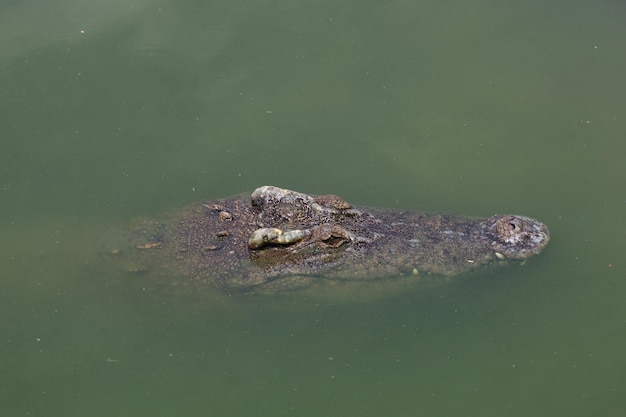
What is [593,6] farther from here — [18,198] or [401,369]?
[18,198]

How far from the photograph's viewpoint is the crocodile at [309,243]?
6633 mm

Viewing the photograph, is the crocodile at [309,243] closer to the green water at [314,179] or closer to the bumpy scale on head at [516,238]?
→ the bumpy scale on head at [516,238]

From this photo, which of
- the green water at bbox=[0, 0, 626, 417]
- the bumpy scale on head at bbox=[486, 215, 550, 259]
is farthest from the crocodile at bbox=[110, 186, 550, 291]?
the green water at bbox=[0, 0, 626, 417]

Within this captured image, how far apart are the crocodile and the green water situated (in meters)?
0.20

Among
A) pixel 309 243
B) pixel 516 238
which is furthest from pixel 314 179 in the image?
pixel 516 238

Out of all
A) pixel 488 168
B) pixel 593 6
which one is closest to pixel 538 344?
pixel 488 168

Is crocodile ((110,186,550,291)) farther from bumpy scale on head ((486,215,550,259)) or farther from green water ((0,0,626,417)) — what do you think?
green water ((0,0,626,417))

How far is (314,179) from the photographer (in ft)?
25.6

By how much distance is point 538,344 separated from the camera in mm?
6562

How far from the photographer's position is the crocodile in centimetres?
663

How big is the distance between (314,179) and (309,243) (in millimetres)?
1326

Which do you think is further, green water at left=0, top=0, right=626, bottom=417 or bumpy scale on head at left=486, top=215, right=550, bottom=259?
bumpy scale on head at left=486, top=215, right=550, bottom=259

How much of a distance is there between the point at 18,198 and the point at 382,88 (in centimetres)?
394

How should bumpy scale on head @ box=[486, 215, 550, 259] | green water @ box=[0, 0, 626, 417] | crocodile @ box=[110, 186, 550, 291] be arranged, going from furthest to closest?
1. bumpy scale on head @ box=[486, 215, 550, 259]
2. crocodile @ box=[110, 186, 550, 291]
3. green water @ box=[0, 0, 626, 417]
